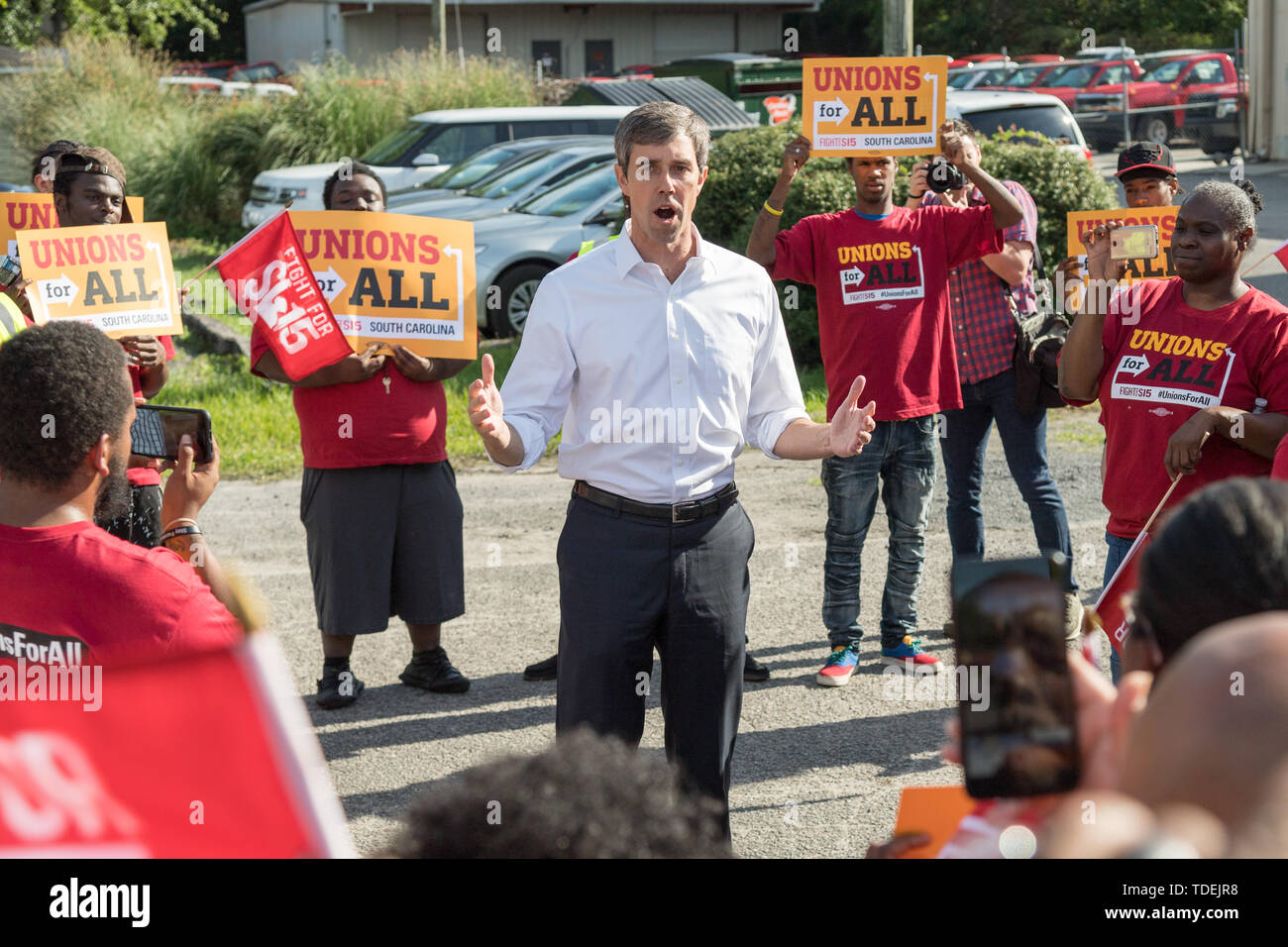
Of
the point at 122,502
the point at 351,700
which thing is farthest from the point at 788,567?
the point at 122,502

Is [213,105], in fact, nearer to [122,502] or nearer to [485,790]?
[122,502]

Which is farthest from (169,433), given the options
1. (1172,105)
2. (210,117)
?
(1172,105)

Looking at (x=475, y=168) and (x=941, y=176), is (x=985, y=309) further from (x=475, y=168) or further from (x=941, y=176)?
(x=475, y=168)

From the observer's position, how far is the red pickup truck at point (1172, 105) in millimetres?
27594

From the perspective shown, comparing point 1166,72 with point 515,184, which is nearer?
point 515,184

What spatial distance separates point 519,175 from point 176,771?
14.2 metres

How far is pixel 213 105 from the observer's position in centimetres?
2322

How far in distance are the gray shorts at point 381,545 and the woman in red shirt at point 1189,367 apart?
2.67m

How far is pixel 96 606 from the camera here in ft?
8.68

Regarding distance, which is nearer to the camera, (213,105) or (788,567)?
(788,567)

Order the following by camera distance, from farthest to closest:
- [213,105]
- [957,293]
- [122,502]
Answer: [213,105], [957,293], [122,502]

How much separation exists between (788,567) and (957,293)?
6.02 ft

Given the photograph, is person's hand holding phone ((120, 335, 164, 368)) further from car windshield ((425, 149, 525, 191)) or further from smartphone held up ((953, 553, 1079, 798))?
car windshield ((425, 149, 525, 191))
